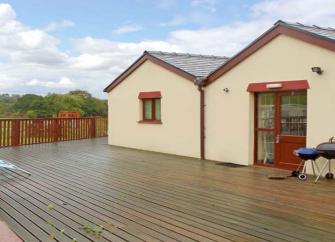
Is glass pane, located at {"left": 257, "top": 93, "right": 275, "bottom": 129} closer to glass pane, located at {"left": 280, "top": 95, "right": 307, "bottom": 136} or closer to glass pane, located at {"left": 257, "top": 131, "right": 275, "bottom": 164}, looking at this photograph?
glass pane, located at {"left": 257, "top": 131, "right": 275, "bottom": 164}

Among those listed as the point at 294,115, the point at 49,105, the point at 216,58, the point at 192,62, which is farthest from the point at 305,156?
the point at 49,105

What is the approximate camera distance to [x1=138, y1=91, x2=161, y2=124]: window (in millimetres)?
13727

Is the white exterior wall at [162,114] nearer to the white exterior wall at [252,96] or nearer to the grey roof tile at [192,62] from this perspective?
the grey roof tile at [192,62]

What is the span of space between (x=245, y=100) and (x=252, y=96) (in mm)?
189

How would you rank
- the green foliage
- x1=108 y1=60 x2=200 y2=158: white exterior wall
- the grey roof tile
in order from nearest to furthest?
1. x1=108 y1=60 x2=200 y2=158: white exterior wall
2. the grey roof tile
3. the green foliage

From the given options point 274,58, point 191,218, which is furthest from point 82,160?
point 191,218

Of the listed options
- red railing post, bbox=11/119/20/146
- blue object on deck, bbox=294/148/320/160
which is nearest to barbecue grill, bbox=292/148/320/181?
blue object on deck, bbox=294/148/320/160

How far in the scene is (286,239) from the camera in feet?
15.1

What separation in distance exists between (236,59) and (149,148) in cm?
479

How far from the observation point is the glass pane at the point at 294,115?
910 cm

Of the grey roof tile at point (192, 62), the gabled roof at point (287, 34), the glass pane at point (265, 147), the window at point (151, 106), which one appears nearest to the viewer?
the gabled roof at point (287, 34)

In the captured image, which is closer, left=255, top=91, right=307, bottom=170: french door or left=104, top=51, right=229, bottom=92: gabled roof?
left=255, top=91, right=307, bottom=170: french door

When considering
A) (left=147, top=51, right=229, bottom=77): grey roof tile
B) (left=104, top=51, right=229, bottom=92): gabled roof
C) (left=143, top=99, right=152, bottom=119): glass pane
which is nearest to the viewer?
(left=104, top=51, right=229, bottom=92): gabled roof

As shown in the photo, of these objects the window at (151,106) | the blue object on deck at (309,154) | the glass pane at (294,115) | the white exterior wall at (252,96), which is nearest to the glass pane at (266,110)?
the white exterior wall at (252,96)
